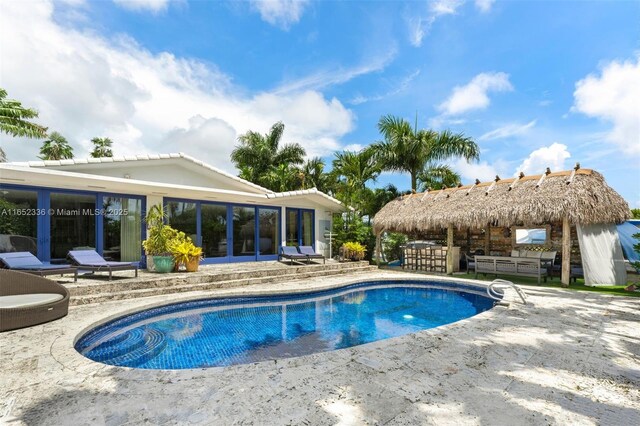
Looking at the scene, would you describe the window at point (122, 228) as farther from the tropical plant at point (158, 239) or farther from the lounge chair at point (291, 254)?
the lounge chair at point (291, 254)

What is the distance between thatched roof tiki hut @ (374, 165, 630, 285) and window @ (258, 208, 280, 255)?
686 cm

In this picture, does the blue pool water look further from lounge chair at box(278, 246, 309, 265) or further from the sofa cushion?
lounge chair at box(278, 246, 309, 265)

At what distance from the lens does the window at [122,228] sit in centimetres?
1048

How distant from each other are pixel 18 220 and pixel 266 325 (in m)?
8.05

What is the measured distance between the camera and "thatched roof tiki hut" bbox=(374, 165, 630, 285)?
9.92 meters

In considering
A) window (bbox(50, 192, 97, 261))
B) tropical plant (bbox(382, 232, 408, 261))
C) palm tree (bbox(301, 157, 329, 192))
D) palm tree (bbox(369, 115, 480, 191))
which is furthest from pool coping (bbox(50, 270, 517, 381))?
palm tree (bbox(301, 157, 329, 192))

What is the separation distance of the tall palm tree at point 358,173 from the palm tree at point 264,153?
7060 mm

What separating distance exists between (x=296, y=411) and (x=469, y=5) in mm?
12440

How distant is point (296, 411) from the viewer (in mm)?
2846

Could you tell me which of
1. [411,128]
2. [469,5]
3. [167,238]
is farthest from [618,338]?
[411,128]

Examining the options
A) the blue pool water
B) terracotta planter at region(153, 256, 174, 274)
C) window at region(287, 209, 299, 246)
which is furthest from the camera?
window at region(287, 209, 299, 246)

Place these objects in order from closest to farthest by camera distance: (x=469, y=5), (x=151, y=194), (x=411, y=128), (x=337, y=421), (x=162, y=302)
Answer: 1. (x=337, y=421)
2. (x=162, y=302)
3. (x=469, y=5)
4. (x=151, y=194)
5. (x=411, y=128)

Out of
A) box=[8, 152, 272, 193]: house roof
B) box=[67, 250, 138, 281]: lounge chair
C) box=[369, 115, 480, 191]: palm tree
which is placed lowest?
box=[67, 250, 138, 281]: lounge chair

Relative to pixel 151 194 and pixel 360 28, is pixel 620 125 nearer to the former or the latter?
pixel 360 28
